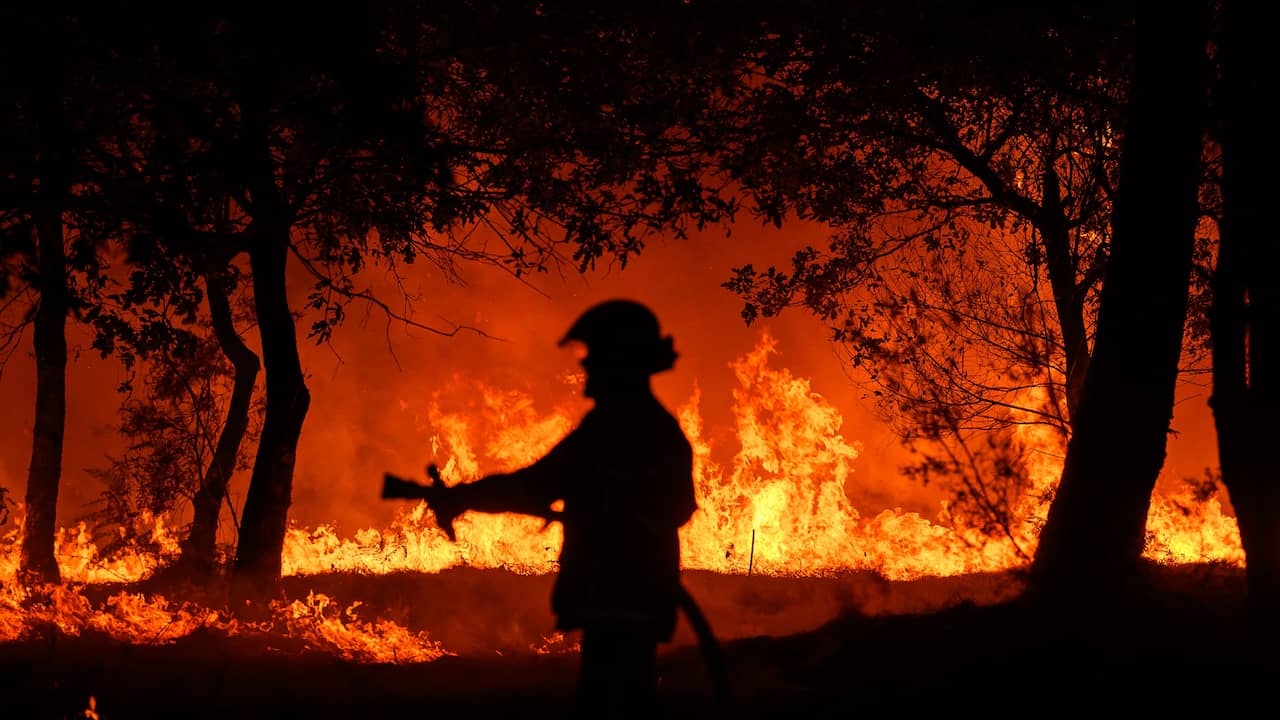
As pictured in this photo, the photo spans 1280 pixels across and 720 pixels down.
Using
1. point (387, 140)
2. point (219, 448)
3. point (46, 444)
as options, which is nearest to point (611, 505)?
point (387, 140)

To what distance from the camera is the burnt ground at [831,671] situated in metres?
5.38

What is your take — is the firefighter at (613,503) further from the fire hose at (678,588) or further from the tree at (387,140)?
the tree at (387,140)

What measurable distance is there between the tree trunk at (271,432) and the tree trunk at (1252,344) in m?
9.27

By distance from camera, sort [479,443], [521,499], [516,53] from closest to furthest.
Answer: [521,499] < [516,53] < [479,443]

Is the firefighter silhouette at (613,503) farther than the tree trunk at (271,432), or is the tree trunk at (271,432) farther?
the tree trunk at (271,432)

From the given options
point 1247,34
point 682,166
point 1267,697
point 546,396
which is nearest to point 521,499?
point 1267,697

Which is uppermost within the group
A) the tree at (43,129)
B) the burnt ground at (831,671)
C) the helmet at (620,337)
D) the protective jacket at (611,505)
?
the tree at (43,129)

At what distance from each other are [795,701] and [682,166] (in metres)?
5.89

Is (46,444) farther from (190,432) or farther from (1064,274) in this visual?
(1064,274)

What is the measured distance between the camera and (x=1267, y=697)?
5.00 m

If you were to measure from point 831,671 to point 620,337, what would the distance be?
189 inches

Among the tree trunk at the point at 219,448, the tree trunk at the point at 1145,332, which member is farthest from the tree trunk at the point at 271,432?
the tree trunk at the point at 1145,332

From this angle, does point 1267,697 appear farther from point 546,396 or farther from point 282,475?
point 546,396

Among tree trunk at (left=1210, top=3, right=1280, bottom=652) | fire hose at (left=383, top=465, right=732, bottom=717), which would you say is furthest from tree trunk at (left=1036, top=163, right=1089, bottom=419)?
fire hose at (left=383, top=465, right=732, bottom=717)
